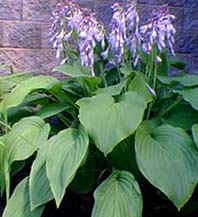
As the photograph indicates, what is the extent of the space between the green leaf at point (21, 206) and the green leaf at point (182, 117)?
0.67 meters

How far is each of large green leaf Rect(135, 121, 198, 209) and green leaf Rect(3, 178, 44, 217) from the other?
45 cm

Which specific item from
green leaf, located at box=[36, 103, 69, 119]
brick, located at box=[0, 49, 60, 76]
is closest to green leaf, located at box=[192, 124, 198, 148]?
green leaf, located at box=[36, 103, 69, 119]

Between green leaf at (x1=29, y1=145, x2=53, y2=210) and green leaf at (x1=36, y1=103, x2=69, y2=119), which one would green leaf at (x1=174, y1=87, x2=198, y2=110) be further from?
green leaf at (x1=29, y1=145, x2=53, y2=210)

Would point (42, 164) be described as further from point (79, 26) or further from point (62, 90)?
point (79, 26)

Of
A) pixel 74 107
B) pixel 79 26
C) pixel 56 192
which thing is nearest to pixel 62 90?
pixel 74 107

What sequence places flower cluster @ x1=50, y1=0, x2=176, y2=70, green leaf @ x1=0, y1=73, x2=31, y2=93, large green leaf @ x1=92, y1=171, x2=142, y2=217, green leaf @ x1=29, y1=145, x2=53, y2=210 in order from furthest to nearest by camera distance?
green leaf @ x1=0, y1=73, x2=31, y2=93 < flower cluster @ x1=50, y1=0, x2=176, y2=70 < green leaf @ x1=29, y1=145, x2=53, y2=210 < large green leaf @ x1=92, y1=171, x2=142, y2=217

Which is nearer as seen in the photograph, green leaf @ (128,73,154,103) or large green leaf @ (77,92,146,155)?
large green leaf @ (77,92,146,155)

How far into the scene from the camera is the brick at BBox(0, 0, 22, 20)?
2.99 m

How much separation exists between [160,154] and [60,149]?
15.0 inches

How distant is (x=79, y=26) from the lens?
2.43 metres

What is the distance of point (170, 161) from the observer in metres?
2.04

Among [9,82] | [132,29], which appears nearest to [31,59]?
[9,82]

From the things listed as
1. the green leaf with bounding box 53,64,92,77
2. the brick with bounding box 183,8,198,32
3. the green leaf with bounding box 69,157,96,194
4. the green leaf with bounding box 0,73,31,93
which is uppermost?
the brick with bounding box 183,8,198,32

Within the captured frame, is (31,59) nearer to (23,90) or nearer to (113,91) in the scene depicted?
(23,90)
